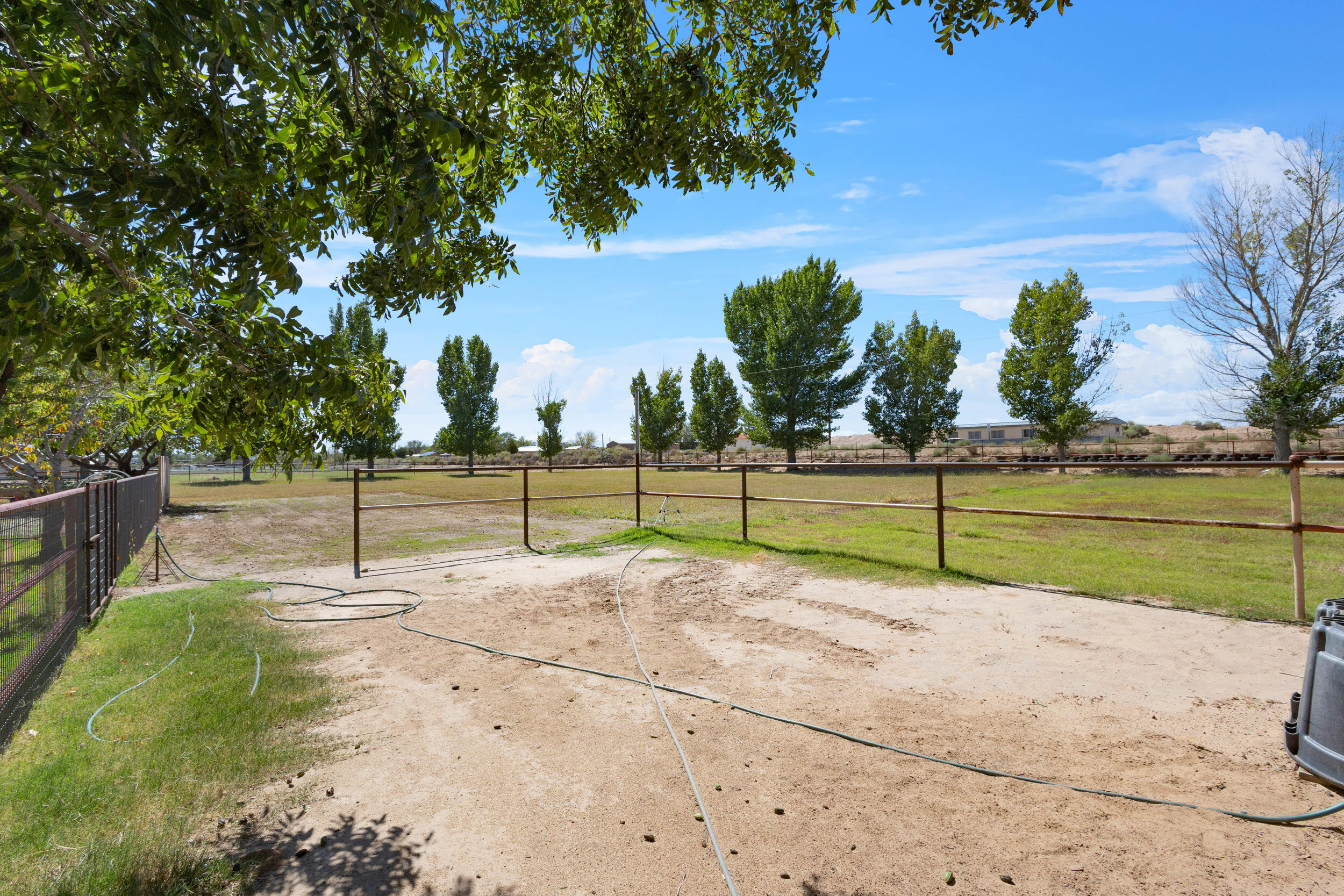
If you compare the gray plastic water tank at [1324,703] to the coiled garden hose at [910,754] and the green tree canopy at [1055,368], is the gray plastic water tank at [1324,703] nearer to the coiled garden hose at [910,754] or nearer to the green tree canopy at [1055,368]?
the coiled garden hose at [910,754]

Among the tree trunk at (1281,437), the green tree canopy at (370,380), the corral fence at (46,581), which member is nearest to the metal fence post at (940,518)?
the green tree canopy at (370,380)

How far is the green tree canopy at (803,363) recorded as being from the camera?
45219 mm

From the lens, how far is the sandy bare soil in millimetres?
2342

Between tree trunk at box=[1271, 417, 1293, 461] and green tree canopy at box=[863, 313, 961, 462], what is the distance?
21.0 metres

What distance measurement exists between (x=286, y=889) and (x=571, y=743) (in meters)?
1.40

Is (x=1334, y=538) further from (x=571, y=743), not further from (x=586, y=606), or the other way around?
(x=571, y=743)

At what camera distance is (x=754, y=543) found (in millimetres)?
9398

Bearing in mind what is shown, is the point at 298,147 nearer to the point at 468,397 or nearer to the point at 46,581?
the point at 46,581

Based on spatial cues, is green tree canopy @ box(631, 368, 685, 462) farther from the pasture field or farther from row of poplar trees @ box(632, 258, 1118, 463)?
the pasture field

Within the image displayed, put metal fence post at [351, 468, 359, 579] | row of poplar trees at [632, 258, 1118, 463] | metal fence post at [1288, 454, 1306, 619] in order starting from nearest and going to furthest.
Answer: metal fence post at [1288, 454, 1306, 619] < metal fence post at [351, 468, 359, 579] < row of poplar trees at [632, 258, 1118, 463]

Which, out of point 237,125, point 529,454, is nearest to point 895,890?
point 237,125

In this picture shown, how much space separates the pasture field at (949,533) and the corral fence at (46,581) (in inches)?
131

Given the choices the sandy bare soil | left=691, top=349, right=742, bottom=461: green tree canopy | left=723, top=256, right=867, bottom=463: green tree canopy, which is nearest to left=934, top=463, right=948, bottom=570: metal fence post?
the sandy bare soil

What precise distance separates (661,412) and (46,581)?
53.5 metres
